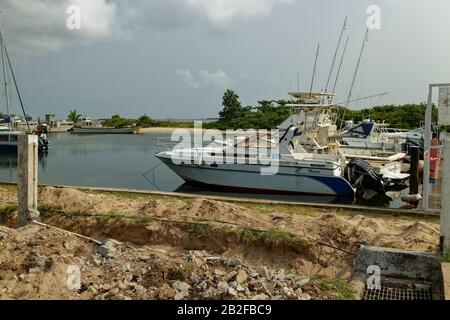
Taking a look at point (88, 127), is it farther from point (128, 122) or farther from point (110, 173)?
point (110, 173)

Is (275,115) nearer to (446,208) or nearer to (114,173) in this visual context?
(114,173)

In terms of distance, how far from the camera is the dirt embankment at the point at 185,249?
5.72m

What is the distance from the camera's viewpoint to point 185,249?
327 inches

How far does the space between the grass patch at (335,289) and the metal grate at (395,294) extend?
317mm

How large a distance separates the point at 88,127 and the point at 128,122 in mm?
15084

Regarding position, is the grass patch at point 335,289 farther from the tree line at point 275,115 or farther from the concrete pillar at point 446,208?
the tree line at point 275,115

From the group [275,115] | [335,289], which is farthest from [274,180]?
[275,115]

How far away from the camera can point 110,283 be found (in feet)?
19.4

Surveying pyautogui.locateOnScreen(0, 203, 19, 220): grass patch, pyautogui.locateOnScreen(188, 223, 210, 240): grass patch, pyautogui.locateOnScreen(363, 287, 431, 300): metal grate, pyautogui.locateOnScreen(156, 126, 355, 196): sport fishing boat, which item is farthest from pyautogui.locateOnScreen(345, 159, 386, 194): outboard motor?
pyautogui.locateOnScreen(0, 203, 19, 220): grass patch

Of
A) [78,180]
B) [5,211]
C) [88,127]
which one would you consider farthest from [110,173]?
[88,127]

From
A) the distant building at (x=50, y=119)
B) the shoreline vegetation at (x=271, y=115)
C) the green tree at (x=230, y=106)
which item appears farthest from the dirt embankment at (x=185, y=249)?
the distant building at (x=50, y=119)

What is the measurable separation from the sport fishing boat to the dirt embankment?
21.5ft

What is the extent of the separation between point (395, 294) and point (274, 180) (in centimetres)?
1185
